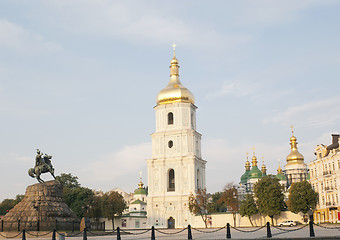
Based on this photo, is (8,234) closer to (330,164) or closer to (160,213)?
(160,213)

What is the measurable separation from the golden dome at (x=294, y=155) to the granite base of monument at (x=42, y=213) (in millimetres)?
62425

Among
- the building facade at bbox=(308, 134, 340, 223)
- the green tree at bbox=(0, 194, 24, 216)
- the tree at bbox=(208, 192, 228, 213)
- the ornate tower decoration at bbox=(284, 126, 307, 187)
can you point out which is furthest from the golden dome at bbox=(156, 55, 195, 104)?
the ornate tower decoration at bbox=(284, 126, 307, 187)

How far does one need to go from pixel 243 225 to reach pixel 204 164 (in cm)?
1158

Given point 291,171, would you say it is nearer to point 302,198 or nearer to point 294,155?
point 294,155

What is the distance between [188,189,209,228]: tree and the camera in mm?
56781

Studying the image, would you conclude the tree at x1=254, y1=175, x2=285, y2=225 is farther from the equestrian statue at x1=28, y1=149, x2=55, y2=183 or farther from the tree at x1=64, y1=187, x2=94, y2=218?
the equestrian statue at x1=28, y1=149, x2=55, y2=183

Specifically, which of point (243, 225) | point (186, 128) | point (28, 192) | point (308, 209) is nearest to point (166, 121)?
point (186, 128)

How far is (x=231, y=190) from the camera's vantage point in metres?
58.3

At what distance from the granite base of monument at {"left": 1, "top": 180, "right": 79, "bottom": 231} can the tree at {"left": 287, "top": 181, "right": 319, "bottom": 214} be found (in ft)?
102

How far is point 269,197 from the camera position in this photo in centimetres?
5484

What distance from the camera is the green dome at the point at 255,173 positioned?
93.4 m

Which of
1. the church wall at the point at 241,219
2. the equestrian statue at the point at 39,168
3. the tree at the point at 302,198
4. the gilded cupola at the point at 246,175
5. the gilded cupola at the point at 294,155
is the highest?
the gilded cupola at the point at 294,155

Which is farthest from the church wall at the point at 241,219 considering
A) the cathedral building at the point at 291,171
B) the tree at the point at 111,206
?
the cathedral building at the point at 291,171

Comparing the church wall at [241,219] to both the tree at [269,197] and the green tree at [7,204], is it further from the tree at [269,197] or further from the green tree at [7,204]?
the green tree at [7,204]
